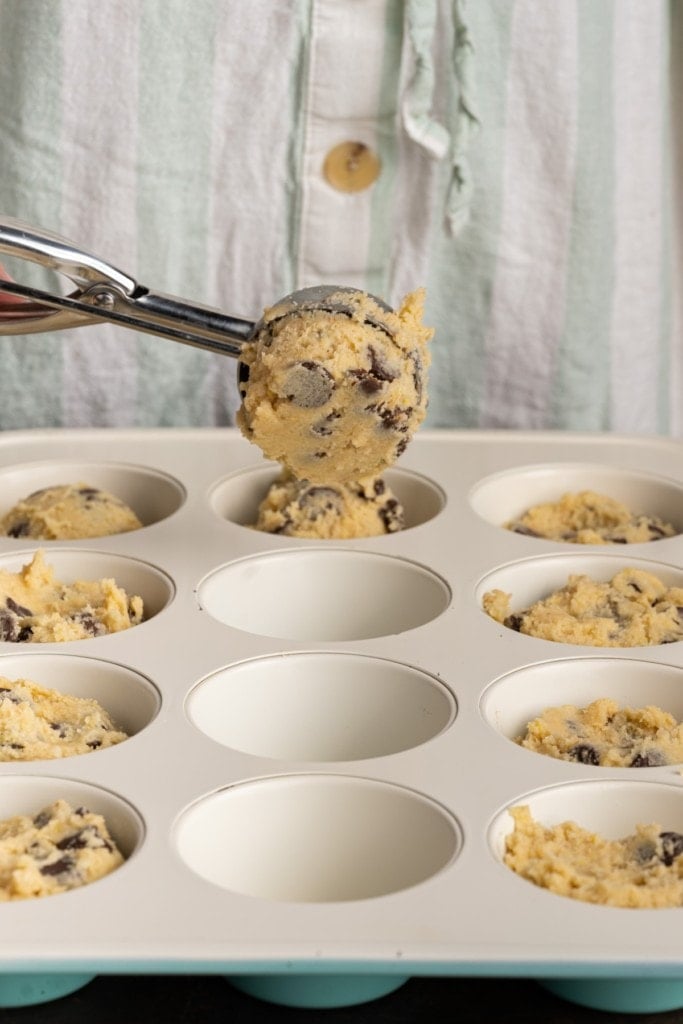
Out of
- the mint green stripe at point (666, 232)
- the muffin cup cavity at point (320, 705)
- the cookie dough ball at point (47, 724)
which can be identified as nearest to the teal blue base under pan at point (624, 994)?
the muffin cup cavity at point (320, 705)

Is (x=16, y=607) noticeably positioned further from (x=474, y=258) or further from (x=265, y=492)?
(x=474, y=258)

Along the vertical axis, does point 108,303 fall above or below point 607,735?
above

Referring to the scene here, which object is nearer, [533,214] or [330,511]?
[330,511]

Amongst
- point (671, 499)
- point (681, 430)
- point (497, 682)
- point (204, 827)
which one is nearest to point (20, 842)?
point (204, 827)

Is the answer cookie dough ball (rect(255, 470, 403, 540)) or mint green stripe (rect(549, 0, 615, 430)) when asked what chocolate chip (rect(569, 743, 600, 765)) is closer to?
cookie dough ball (rect(255, 470, 403, 540))

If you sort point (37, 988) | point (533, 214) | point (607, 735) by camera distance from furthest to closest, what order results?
1. point (533, 214)
2. point (607, 735)
3. point (37, 988)

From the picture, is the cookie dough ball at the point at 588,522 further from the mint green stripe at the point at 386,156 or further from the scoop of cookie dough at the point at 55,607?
the scoop of cookie dough at the point at 55,607

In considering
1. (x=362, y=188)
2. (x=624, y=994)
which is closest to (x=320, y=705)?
(x=624, y=994)
